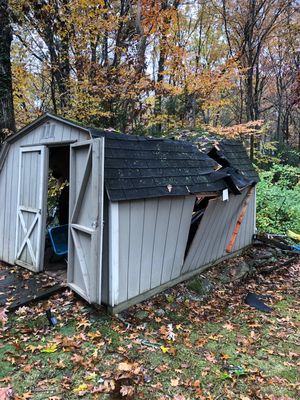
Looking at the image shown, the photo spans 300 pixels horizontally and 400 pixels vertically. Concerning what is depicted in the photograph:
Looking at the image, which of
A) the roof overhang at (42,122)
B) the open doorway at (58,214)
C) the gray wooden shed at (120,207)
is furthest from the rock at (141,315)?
the roof overhang at (42,122)

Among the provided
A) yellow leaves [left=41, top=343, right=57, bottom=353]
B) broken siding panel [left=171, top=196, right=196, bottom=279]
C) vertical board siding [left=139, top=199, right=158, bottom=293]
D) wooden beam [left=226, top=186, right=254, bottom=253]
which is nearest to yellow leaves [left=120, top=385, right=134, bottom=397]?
yellow leaves [left=41, top=343, right=57, bottom=353]

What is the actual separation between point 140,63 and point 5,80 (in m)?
4.58

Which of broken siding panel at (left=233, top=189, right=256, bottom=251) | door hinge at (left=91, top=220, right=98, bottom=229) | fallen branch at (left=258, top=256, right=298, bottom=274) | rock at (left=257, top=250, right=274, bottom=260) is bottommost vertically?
fallen branch at (left=258, top=256, right=298, bottom=274)

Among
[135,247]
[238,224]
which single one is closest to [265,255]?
[238,224]

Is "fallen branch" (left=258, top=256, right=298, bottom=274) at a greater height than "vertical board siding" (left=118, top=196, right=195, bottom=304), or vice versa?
"vertical board siding" (left=118, top=196, right=195, bottom=304)

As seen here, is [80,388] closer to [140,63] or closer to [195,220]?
[195,220]

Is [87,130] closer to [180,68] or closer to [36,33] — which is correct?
[36,33]

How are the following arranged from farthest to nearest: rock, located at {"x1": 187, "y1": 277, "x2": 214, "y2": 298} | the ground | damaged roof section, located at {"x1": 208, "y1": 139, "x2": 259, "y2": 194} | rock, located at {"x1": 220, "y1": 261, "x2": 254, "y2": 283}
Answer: rock, located at {"x1": 220, "y1": 261, "x2": 254, "y2": 283}
damaged roof section, located at {"x1": 208, "y1": 139, "x2": 259, "y2": 194}
rock, located at {"x1": 187, "y1": 277, "x2": 214, "y2": 298}
the ground

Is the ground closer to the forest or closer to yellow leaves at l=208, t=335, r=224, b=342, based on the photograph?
yellow leaves at l=208, t=335, r=224, b=342

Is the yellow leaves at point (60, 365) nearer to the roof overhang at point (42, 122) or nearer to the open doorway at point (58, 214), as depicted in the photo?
the open doorway at point (58, 214)

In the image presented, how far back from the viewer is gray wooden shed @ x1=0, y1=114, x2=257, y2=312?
3785mm

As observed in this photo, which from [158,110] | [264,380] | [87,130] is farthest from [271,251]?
[158,110]

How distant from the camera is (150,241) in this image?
427 centimetres

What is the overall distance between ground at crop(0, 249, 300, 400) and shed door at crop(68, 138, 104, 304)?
1.21ft
